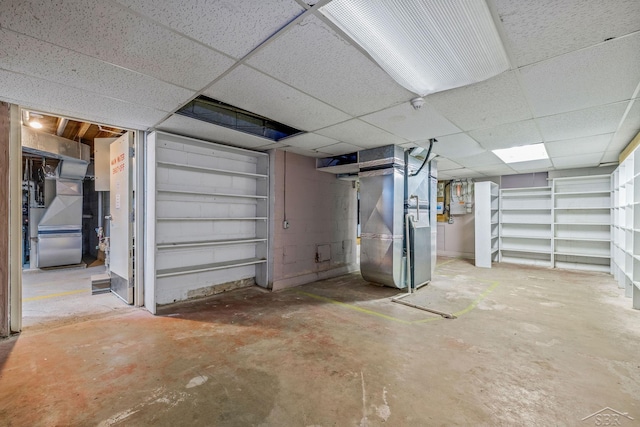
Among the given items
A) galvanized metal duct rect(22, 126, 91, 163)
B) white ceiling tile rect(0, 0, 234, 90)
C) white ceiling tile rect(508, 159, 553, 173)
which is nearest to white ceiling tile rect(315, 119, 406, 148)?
white ceiling tile rect(0, 0, 234, 90)

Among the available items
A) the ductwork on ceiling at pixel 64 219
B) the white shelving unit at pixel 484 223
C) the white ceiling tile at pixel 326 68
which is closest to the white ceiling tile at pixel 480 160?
the white shelving unit at pixel 484 223

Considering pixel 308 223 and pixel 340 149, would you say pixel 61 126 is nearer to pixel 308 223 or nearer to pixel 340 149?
pixel 308 223

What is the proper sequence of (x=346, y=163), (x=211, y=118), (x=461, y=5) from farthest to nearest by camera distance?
(x=346, y=163)
(x=211, y=118)
(x=461, y=5)

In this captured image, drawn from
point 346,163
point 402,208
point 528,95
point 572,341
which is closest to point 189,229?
point 346,163

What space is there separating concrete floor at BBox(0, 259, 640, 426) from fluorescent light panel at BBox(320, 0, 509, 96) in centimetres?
224

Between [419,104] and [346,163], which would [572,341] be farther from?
[346,163]

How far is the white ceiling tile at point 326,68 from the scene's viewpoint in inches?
63.4

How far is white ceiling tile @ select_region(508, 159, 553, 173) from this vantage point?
533cm

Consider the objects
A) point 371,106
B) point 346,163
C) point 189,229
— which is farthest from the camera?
point 346,163

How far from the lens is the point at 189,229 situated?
12.6 ft

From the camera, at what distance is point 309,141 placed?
3871 millimetres

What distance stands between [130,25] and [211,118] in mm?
1690

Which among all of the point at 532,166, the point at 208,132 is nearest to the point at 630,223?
the point at 532,166

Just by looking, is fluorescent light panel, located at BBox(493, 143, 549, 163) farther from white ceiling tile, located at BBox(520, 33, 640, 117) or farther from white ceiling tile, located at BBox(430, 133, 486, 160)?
white ceiling tile, located at BBox(520, 33, 640, 117)
